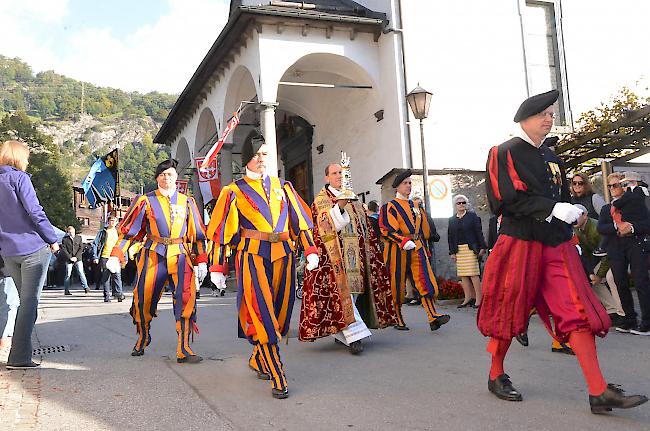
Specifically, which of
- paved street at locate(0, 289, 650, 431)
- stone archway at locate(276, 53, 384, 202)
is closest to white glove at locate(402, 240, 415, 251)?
paved street at locate(0, 289, 650, 431)

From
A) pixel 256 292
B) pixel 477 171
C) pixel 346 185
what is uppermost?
pixel 477 171

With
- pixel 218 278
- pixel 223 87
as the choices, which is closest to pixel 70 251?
pixel 223 87

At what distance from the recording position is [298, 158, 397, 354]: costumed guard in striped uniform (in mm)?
5688

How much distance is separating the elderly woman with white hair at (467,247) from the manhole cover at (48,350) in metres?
5.85

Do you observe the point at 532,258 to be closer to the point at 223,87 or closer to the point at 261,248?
the point at 261,248

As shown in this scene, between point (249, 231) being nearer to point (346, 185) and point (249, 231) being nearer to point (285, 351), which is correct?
point (346, 185)

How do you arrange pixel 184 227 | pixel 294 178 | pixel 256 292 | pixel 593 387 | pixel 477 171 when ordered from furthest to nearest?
pixel 294 178 → pixel 477 171 → pixel 184 227 → pixel 256 292 → pixel 593 387

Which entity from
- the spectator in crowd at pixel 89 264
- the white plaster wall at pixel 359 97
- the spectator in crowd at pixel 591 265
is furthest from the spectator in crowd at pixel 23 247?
the spectator in crowd at pixel 89 264

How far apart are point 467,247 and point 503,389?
5.74m

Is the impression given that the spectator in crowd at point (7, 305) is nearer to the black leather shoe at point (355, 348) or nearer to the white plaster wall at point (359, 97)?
the black leather shoe at point (355, 348)

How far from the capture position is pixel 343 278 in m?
5.90

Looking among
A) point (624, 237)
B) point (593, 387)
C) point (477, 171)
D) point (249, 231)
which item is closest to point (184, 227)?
point (249, 231)

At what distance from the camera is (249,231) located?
4.38 m

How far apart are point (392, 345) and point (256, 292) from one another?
2.37 m
